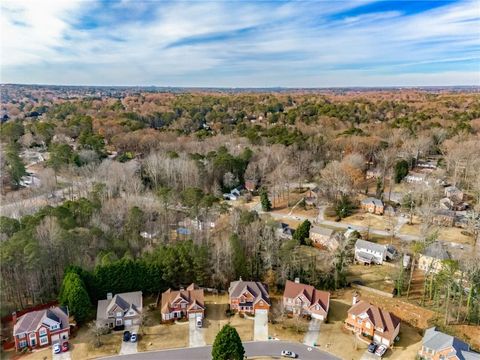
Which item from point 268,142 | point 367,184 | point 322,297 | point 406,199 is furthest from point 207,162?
point 322,297

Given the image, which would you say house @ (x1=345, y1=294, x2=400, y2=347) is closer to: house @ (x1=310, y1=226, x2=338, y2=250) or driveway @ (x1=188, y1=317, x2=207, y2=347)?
driveway @ (x1=188, y1=317, x2=207, y2=347)

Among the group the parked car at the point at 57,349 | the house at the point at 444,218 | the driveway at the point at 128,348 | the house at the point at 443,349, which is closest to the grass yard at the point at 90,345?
the driveway at the point at 128,348

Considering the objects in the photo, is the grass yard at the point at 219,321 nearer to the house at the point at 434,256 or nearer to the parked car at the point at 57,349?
the parked car at the point at 57,349

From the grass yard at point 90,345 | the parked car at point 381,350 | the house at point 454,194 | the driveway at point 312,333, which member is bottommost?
the driveway at point 312,333

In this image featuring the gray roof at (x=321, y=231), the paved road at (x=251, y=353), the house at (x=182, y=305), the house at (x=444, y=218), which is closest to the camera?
the paved road at (x=251, y=353)

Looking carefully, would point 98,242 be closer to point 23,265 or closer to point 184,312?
point 23,265
